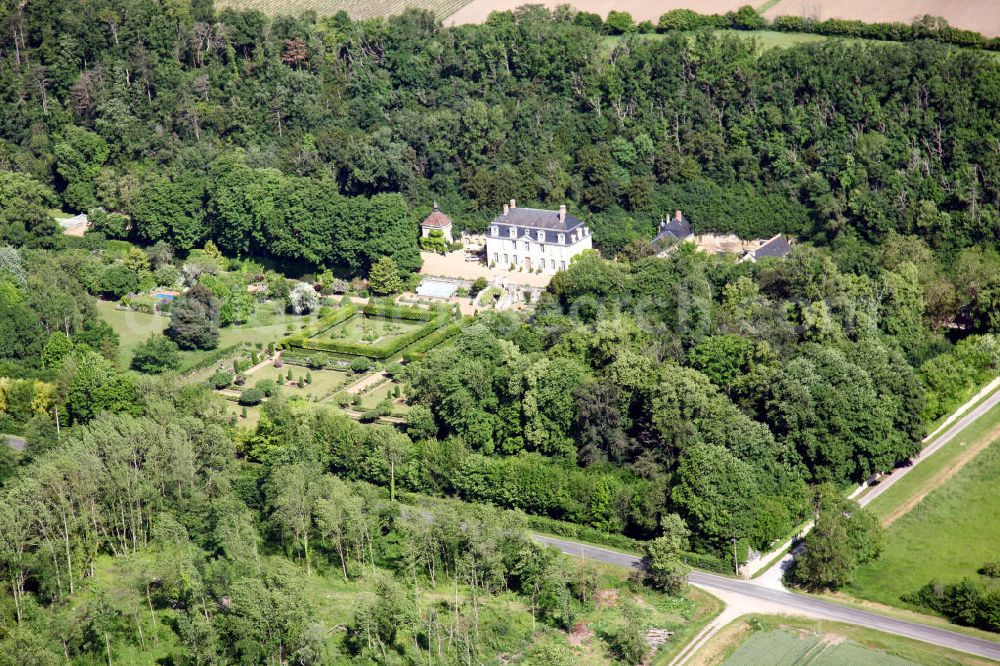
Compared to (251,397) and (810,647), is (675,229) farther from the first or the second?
(810,647)

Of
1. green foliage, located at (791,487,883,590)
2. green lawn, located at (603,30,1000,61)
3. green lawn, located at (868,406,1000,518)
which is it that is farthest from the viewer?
green lawn, located at (603,30,1000,61)


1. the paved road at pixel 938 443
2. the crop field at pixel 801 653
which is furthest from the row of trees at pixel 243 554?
the paved road at pixel 938 443

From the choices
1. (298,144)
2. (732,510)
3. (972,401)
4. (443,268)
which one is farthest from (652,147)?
(732,510)

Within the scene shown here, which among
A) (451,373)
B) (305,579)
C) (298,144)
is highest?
(298,144)

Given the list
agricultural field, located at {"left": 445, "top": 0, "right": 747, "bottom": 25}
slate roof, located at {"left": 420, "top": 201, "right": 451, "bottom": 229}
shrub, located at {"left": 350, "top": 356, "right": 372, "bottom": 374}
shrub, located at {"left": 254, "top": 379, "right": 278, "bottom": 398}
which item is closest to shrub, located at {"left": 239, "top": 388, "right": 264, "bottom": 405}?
shrub, located at {"left": 254, "top": 379, "right": 278, "bottom": 398}

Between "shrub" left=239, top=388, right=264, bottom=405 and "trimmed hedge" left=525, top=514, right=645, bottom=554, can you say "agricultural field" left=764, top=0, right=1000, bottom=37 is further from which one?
"trimmed hedge" left=525, top=514, right=645, bottom=554

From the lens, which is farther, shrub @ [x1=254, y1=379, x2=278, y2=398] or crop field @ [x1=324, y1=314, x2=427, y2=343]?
crop field @ [x1=324, y1=314, x2=427, y2=343]

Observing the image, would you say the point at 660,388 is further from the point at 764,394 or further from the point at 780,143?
the point at 780,143
